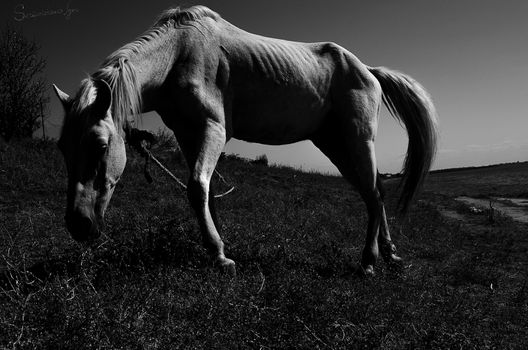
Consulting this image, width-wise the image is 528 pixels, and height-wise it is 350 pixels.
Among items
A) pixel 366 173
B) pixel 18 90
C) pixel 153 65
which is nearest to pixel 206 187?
pixel 153 65

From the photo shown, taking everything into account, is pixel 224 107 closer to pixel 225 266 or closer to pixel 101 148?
pixel 101 148

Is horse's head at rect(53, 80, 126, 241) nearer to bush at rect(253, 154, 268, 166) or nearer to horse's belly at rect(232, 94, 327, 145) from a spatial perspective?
horse's belly at rect(232, 94, 327, 145)

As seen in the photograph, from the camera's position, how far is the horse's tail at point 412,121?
16.9ft

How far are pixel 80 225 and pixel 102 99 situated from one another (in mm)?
932

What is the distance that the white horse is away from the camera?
3023mm

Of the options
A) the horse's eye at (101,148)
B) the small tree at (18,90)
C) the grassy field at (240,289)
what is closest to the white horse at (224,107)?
the horse's eye at (101,148)

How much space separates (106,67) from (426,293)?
3253 mm

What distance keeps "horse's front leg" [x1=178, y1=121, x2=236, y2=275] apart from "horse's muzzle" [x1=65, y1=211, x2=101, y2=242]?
782 millimetres

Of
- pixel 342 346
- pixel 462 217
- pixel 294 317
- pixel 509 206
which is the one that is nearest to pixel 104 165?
pixel 294 317

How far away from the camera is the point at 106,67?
10.7 ft

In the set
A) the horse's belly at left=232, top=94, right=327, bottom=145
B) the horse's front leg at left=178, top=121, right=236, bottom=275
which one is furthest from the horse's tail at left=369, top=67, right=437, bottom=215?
the horse's front leg at left=178, top=121, right=236, bottom=275

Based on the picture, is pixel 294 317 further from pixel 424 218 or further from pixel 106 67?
A: pixel 424 218

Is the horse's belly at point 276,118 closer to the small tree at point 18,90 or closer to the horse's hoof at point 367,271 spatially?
the horse's hoof at point 367,271

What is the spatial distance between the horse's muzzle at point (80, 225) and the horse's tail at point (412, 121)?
3686mm
